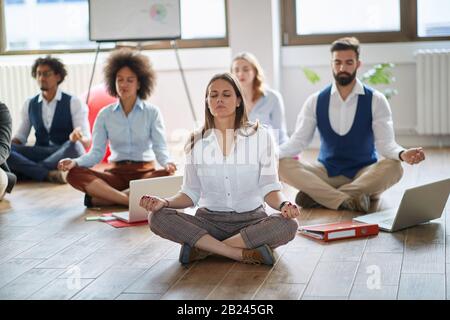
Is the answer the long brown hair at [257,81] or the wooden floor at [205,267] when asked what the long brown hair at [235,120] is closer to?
the wooden floor at [205,267]

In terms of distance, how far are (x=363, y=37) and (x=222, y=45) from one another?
130 centimetres

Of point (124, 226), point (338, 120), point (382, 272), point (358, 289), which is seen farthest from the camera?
point (338, 120)

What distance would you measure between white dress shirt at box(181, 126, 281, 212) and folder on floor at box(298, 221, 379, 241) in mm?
410

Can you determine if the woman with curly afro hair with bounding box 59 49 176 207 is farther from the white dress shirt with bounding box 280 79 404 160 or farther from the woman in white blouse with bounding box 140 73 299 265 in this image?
the woman in white blouse with bounding box 140 73 299 265

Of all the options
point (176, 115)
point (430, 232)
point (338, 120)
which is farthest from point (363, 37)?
point (430, 232)

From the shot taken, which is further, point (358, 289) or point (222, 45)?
point (222, 45)

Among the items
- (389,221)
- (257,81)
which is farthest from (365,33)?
(389,221)

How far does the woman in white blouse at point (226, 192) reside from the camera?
3594mm

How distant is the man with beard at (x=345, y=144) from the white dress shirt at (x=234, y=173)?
3.76 feet

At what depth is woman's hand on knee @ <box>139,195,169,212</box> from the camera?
357 cm

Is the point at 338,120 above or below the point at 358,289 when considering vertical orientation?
above

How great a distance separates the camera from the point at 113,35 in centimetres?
666

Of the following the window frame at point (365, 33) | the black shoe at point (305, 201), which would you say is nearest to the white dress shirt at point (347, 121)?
the black shoe at point (305, 201)
